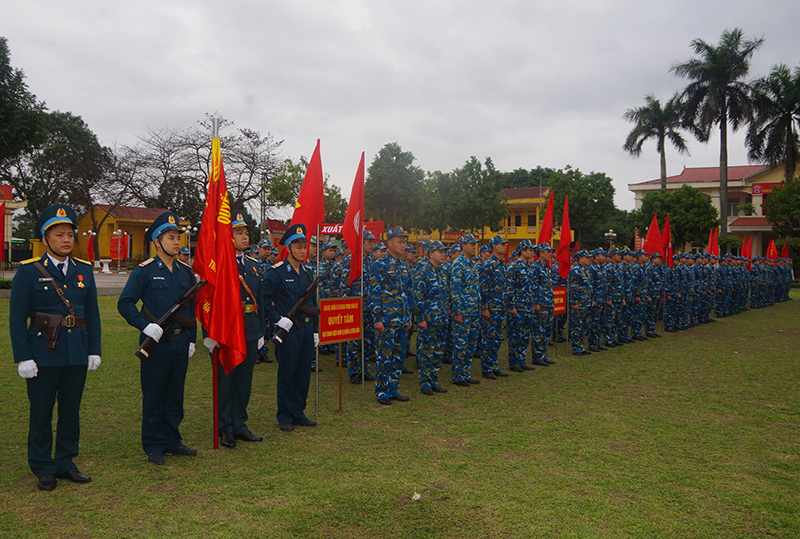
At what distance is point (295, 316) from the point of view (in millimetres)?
5762

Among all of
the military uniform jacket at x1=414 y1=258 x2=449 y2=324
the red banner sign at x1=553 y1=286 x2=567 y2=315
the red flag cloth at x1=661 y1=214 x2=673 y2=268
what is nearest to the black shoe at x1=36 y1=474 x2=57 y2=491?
the military uniform jacket at x1=414 y1=258 x2=449 y2=324

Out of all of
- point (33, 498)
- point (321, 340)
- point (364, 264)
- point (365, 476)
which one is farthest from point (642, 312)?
point (33, 498)

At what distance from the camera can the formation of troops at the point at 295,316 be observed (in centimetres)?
427

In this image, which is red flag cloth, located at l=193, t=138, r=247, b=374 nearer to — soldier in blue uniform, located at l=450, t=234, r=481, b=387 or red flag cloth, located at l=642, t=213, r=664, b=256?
soldier in blue uniform, located at l=450, t=234, r=481, b=387

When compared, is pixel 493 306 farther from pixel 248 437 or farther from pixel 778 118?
pixel 778 118

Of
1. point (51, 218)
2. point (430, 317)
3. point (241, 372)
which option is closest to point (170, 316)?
point (241, 372)

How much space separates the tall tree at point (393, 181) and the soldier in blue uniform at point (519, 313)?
30.6 metres

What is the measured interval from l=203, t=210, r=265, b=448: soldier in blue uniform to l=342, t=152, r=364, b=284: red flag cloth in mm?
1510

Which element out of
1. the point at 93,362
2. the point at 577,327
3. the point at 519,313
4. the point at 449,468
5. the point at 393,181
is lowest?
the point at 449,468

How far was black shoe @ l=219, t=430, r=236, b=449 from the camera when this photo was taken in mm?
5184

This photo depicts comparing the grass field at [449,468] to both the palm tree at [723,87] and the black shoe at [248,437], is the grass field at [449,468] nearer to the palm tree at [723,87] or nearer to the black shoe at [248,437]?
the black shoe at [248,437]

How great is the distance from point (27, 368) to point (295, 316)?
2366mm

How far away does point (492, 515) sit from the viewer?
12.7ft

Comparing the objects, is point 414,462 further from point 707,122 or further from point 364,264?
point 707,122
